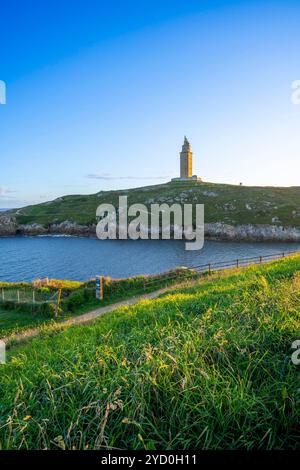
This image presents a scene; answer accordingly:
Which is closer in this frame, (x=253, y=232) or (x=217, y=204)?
(x=253, y=232)

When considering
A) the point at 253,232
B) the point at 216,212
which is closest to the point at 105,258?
the point at 253,232

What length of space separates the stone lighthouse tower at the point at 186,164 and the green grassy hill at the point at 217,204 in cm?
2558

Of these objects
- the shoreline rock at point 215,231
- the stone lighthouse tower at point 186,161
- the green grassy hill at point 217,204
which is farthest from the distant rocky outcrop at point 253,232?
the stone lighthouse tower at point 186,161

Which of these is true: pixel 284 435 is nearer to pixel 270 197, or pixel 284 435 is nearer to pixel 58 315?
pixel 58 315

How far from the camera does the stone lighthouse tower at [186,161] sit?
163000 millimetres

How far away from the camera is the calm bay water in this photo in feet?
153

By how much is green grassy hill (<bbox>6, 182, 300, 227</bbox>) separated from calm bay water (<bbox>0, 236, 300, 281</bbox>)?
21.0 meters

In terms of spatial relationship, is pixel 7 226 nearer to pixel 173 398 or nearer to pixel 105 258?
pixel 105 258

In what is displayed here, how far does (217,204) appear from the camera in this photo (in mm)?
110812

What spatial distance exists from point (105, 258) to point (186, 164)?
120082 mm

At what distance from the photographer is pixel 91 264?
52.6 meters

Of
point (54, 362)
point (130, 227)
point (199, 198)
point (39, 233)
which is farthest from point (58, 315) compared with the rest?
point (199, 198)

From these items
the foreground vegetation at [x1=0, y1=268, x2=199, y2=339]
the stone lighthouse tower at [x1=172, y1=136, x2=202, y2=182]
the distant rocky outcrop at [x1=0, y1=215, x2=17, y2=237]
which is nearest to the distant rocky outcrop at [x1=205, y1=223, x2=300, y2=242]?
the foreground vegetation at [x1=0, y1=268, x2=199, y2=339]

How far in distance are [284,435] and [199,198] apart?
121 m
